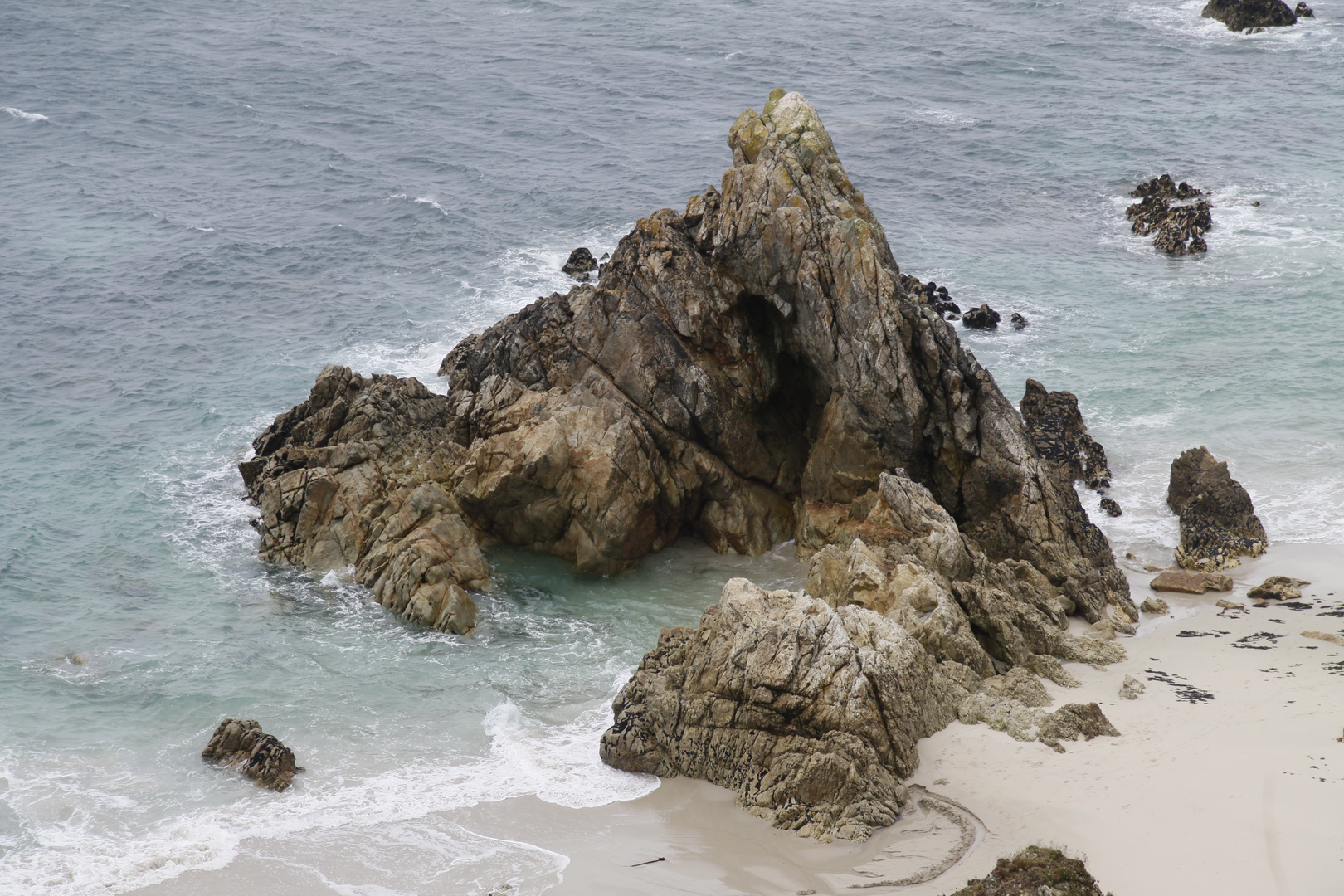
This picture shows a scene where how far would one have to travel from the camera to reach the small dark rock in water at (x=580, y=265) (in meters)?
43.7

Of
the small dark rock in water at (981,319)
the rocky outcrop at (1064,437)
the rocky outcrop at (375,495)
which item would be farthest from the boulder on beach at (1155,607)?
the small dark rock in water at (981,319)

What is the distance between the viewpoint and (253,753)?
2023cm

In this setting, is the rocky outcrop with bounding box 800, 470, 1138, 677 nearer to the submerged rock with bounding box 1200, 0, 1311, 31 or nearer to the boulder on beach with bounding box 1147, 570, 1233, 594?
the boulder on beach with bounding box 1147, 570, 1233, 594

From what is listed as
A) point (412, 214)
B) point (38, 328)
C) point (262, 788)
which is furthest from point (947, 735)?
point (412, 214)

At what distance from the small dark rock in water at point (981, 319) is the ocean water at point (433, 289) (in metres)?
1.27

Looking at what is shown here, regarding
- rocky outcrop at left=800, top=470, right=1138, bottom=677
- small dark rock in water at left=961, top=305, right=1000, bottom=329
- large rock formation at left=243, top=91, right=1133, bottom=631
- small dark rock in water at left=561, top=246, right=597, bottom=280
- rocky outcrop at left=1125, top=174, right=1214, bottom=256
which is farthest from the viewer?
rocky outcrop at left=1125, top=174, right=1214, bottom=256

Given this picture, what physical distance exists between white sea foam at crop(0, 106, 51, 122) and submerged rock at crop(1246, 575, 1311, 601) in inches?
2328

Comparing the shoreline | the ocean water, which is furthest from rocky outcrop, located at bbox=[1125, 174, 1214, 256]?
the shoreline

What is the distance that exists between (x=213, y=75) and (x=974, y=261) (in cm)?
4568

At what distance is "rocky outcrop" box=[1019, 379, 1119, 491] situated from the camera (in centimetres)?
3056

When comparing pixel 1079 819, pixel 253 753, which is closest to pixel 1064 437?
pixel 1079 819

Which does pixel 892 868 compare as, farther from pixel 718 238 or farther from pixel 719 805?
pixel 718 238

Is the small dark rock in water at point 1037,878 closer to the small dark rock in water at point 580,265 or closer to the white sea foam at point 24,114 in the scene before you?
the small dark rock in water at point 580,265

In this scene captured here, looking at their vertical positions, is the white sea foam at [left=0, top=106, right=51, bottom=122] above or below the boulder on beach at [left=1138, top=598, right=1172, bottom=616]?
above
